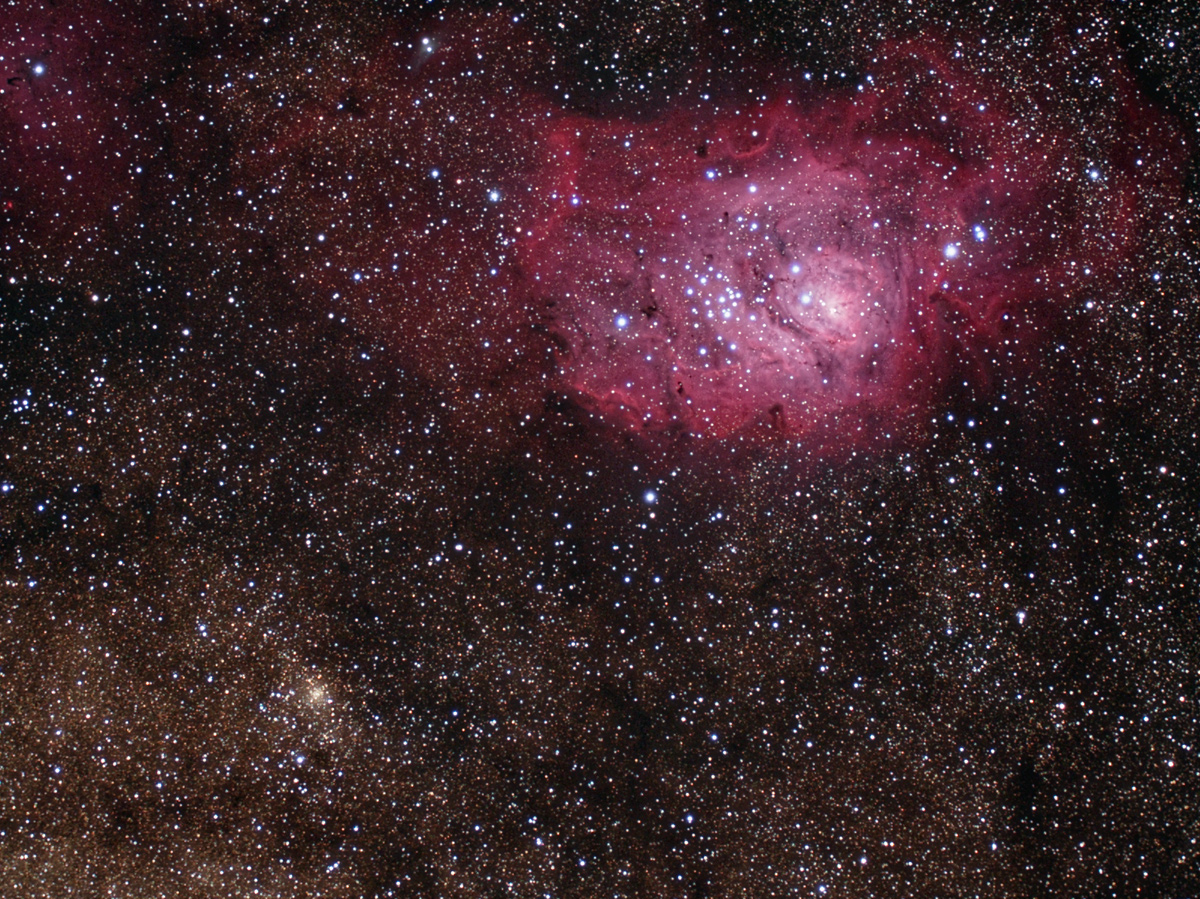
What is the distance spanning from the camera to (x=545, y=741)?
3.13ft

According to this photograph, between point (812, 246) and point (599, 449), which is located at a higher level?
point (812, 246)

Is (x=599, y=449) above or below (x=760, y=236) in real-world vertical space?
below

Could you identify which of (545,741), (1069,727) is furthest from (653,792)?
(1069,727)

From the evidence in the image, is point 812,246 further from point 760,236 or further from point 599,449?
point 599,449

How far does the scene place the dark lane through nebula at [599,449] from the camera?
2.98 ft

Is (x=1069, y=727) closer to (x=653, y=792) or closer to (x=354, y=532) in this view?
(x=653, y=792)

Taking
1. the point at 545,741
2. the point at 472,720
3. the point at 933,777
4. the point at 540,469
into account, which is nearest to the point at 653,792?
the point at 545,741

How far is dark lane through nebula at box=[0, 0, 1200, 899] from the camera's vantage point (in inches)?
35.8

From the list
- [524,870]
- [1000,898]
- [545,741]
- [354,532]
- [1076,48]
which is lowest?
[1000,898]

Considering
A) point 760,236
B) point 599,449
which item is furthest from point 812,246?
point 599,449

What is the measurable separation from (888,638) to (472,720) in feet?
2.17

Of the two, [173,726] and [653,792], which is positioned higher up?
[173,726]

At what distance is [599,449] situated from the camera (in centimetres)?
94

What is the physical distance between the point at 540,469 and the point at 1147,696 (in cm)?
101
